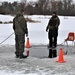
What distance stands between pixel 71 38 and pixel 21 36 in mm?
3141

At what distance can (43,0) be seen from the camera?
5974 inches

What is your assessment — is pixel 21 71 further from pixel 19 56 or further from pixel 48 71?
pixel 19 56

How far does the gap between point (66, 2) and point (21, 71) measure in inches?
5914

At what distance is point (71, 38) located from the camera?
12.4m

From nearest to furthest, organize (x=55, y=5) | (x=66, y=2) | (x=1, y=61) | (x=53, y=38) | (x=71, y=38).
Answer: (x=1, y=61) < (x=53, y=38) < (x=71, y=38) < (x=55, y=5) < (x=66, y=2)

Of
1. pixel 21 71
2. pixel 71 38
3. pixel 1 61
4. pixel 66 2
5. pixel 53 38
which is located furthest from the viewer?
pixel 66 2

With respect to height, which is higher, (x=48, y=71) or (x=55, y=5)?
(x=48, y=71)

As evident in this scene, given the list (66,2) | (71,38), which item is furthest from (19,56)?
(66,2)

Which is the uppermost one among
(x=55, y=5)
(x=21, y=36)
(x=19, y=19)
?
(x=19, y=19)

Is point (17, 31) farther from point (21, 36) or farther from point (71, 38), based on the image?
point (71, 38)

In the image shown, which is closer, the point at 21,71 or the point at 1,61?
the point at 21,71

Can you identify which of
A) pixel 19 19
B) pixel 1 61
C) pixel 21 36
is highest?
pixel 19 19

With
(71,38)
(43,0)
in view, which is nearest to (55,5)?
(43,0)

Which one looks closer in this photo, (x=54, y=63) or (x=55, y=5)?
(x=54, y=63)
